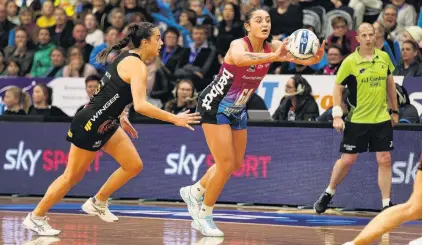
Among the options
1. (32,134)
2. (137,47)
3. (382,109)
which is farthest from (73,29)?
(137,47)

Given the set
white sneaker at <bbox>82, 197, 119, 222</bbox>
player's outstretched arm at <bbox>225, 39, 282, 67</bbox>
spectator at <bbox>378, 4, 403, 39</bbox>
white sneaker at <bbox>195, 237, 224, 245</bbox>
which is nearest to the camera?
player's outstretched arm at <bbox>225, 39, 282, 67</bbox>

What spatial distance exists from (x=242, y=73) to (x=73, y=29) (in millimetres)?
11162

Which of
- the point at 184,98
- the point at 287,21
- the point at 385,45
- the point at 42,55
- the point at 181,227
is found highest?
the point at 287,21

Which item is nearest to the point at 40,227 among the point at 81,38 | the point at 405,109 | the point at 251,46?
the point at 251,46

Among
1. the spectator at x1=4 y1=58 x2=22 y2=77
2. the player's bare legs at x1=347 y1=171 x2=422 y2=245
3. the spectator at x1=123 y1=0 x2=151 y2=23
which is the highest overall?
the spectator at x1=123 y1=0 x2=151 y2=23

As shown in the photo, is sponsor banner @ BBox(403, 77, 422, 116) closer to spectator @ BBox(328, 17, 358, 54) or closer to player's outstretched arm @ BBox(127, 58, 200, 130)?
spectator @ BBox(328, 17, 358, 54)

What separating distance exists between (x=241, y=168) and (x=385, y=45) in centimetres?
344

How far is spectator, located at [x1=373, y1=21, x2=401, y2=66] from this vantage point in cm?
1838

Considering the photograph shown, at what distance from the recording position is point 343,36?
1966 cm

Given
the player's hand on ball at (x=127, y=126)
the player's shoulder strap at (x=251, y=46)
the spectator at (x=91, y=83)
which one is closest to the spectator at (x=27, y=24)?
the spectator at (x=91, y=83)

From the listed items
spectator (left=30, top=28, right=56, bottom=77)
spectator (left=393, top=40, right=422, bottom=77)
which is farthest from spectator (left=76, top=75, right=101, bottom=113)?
A: spectator (left=393, top=40, right=422, bottom=77)

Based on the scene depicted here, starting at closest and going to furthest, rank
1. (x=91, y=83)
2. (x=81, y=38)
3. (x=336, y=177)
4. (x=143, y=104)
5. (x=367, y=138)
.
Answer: (x=143, y=104) < (x=367, y=138) < (x=336, y=177) < (x=91, y=83) < (x=81, y=38)

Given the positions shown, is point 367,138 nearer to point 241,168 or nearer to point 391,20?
point 241,168

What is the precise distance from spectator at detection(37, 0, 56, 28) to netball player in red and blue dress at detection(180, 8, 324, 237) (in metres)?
11.9
